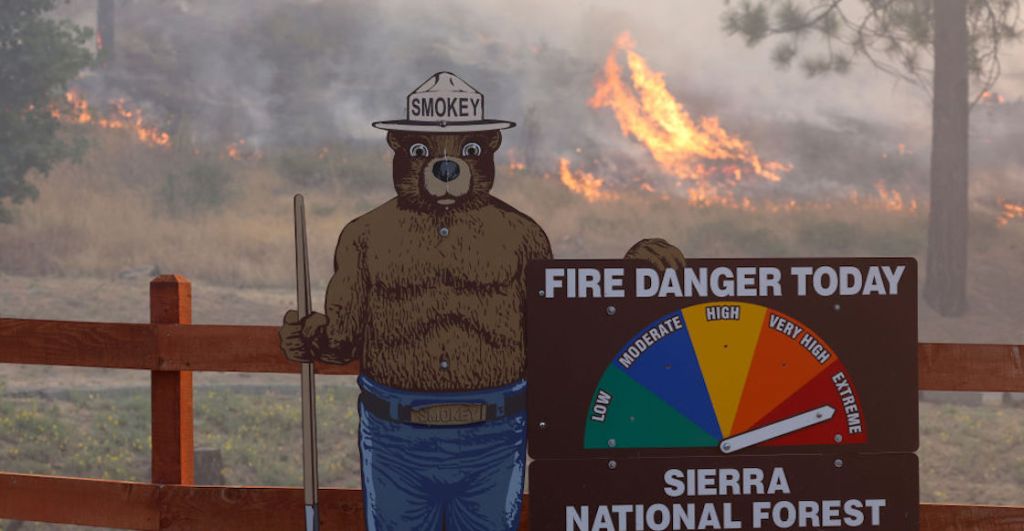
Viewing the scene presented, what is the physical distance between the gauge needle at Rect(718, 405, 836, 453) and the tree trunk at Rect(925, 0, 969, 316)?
18189 millimetres

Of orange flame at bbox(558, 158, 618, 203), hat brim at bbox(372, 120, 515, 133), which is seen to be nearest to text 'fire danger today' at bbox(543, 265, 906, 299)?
hat brim at bbox(372, 120, 515, 133)

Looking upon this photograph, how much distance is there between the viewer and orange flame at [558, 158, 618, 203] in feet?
98.5

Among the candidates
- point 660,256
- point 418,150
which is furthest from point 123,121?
point 660,256

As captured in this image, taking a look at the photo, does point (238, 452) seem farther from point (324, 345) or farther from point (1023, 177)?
point (1023, 177)

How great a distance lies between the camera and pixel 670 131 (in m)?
31.9

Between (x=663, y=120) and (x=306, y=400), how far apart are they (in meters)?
27.9

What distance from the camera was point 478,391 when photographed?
4.34m

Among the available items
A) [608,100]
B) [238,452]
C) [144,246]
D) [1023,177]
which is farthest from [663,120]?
[238,452]

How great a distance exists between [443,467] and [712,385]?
992mm

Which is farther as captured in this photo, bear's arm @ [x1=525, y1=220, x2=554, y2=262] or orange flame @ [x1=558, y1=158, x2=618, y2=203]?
orange flame @ [x1=558, y1=158, x2=618, y2=203]

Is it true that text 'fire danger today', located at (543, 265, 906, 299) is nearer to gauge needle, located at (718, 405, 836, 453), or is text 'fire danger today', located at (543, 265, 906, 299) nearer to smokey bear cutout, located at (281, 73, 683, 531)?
smokey bear cutout, located at (281, 73, 683, 531)

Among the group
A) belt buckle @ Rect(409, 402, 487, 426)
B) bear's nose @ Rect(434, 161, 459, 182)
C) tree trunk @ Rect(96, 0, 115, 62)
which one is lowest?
belt buckle @ Rect(409, 402, 487, 426)

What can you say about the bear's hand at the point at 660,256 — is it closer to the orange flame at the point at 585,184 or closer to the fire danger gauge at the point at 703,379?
the fire danger gauge at the point at 703,379

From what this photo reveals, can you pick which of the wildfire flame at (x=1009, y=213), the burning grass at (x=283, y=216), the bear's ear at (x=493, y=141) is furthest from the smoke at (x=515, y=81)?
the bear's ear at (x=493, y=141)
